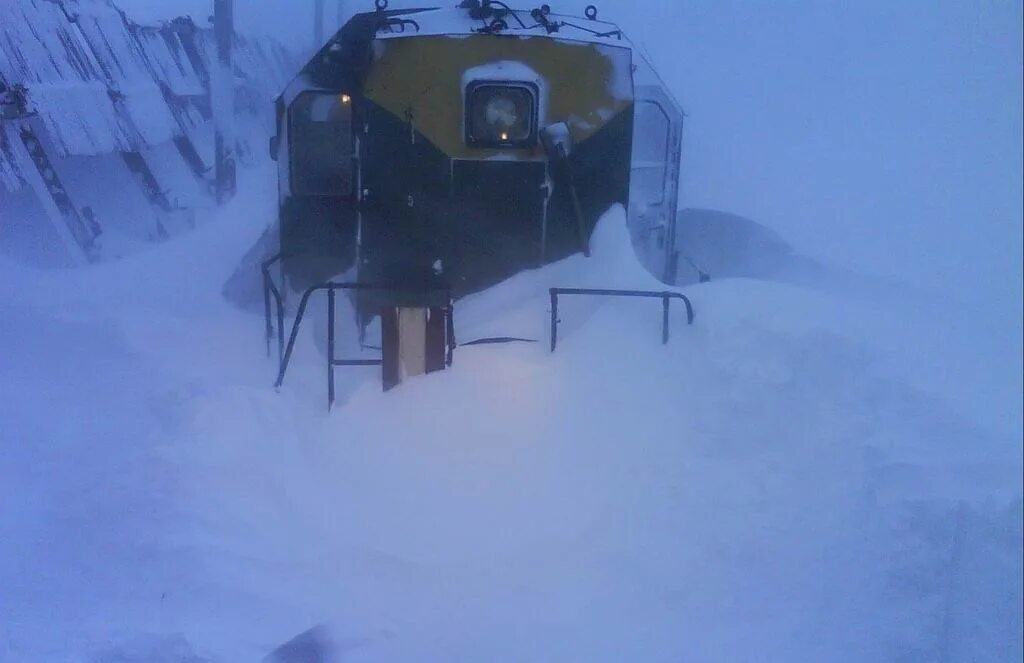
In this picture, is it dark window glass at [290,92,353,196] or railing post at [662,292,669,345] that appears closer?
railing post at [662,292,669,345]

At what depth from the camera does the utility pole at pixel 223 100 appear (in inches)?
74.7

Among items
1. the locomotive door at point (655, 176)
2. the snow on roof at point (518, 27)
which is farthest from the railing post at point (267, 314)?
the locomotive door at point (655, 176)

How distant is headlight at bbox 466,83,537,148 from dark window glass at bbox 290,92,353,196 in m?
0.32

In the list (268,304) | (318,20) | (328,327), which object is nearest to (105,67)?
(318,20)

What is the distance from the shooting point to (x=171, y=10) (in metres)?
1.93

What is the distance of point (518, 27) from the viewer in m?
1.91

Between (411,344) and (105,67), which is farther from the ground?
(105,67)

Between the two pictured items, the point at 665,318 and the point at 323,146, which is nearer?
the point at 665,318

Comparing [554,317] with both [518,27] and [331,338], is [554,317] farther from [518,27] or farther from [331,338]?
[518,27]

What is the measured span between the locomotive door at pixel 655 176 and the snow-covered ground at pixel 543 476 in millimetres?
106

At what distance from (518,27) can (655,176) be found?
50 centimetres

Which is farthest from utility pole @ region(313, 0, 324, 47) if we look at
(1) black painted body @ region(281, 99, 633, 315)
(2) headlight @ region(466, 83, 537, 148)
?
(2) headlight @ region(466, 83, 537, 148)

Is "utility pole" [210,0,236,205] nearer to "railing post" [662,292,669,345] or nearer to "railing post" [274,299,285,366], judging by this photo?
"railing post" [274,299,285,366]

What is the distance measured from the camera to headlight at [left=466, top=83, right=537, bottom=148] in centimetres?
193
